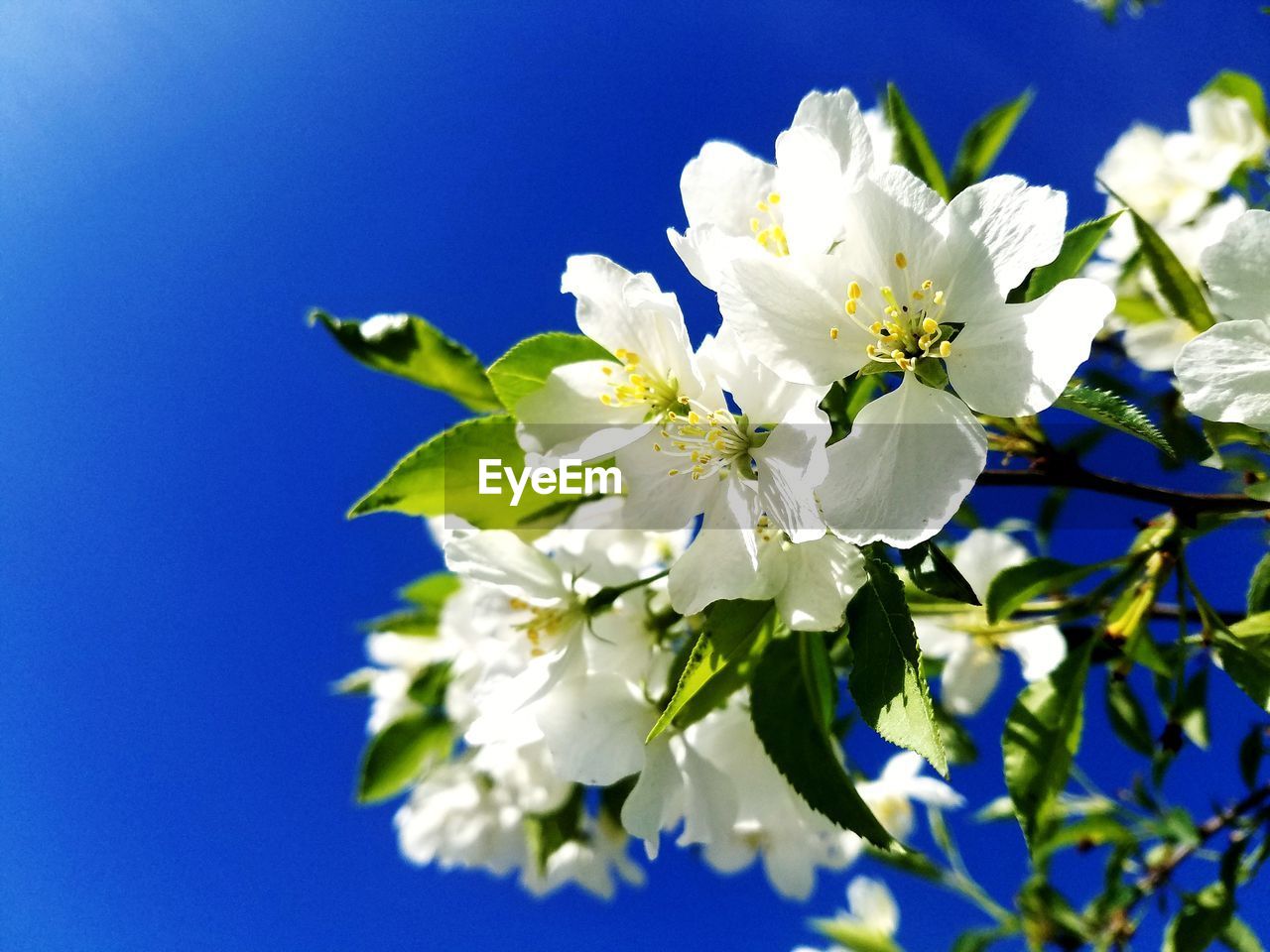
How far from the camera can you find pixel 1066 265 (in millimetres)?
1023

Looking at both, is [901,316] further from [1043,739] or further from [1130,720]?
[1130,720]

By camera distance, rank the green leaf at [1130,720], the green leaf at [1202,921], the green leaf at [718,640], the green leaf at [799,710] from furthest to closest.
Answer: the green leaf at [1130,720] → the green leaf at [1202,921] → the green leaf at [799,710] → the green leaf at [718,640]

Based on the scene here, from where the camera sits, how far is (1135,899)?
228 centimetres

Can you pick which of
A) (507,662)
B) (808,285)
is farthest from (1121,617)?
(507,662)

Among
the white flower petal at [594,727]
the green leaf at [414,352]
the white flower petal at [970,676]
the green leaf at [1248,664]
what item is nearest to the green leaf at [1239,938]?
the white flower petal at [970,676]

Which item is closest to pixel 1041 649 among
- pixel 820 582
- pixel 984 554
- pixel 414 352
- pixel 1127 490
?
pixel 1127 490

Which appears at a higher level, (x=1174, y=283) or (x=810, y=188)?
(x=810, y=188)

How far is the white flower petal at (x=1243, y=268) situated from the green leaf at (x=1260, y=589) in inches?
26.7

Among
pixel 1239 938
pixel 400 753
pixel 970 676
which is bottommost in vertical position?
pixel 1239 938

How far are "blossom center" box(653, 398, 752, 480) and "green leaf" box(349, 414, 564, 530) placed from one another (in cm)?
19

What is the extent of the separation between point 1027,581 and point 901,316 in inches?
20.6

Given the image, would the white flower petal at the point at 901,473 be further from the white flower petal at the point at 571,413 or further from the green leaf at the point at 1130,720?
the green leaf at the point at 1130,720

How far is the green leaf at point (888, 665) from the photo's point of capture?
0.86 m

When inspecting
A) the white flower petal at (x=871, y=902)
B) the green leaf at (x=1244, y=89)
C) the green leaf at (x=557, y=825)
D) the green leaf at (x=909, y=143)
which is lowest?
the white flower petal at (x=871, y=902)
